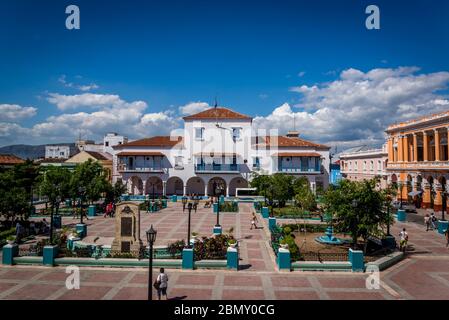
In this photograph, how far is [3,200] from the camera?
1850cm

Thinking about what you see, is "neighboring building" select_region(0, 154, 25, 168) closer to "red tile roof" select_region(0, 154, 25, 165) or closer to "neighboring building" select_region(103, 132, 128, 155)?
"red tile roof" select_region(0, 154, 25, 165)

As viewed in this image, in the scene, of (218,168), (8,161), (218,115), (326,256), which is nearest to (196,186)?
(218,168)

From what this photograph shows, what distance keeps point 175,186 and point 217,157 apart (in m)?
8.63

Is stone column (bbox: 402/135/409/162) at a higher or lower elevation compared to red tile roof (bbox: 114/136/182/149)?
lower

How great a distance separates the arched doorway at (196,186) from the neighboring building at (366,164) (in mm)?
24384

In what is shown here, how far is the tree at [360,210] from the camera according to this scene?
14.9 metres

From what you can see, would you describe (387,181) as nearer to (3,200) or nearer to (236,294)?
(236,294)

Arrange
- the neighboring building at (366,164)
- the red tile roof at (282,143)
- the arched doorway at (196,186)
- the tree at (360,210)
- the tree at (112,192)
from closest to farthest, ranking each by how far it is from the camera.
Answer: the tree at (360,210) → the tree at (112,192) → the red tile roof at (282,143) → the arched doorway at (196,186) → the neighboring building at (366,164)

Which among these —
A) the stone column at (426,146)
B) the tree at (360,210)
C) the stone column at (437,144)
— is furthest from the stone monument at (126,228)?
the stone column at (426,146)

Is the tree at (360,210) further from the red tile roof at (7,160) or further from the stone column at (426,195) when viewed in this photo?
the red tile roof at (7,160)

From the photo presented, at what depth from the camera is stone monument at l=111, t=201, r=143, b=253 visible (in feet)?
53.7

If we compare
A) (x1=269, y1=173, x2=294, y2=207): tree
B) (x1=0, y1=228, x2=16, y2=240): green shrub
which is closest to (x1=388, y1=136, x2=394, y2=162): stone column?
(x1=269, y1=173, x2=294, y2=207): tree

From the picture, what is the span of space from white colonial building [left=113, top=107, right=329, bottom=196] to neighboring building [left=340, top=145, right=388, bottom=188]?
31.7 ft
